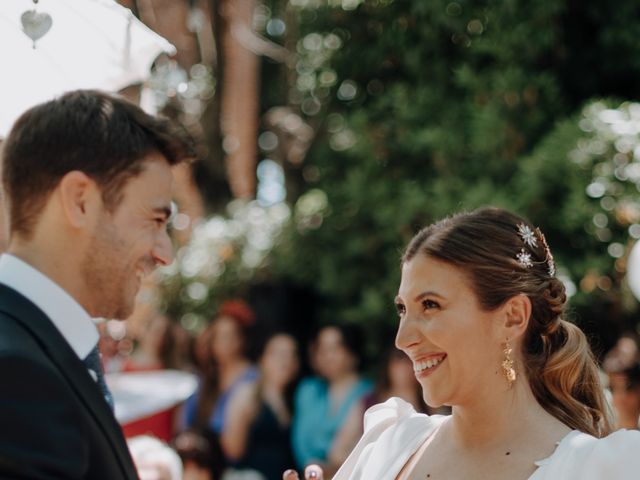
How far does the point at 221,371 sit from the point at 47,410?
16.6 ft

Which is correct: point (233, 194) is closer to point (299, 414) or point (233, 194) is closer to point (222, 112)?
point (222, 112)

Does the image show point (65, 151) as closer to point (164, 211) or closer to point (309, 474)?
point (164, 211)

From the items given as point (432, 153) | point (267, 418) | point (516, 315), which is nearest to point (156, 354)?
point (267, 418)

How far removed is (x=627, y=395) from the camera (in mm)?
4566

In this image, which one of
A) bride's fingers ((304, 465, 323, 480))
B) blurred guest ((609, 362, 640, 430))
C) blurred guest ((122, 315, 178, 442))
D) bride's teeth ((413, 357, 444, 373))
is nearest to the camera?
bride's fingers ((304, 465, 323, 480))

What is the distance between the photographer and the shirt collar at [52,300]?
176cm

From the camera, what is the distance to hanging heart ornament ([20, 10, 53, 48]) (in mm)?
2281

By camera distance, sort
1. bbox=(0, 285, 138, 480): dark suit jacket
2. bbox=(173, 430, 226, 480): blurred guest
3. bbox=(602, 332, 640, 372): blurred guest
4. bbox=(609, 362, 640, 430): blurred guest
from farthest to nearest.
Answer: bbox=(173, 430, 226, 480): blurred guest
bbox=(602, 332, 640, 372): blurred guest
bbox=(609, 362, 640, 430): blurred guest
bbox=(0, 285, 138, 480): dark suit jacket

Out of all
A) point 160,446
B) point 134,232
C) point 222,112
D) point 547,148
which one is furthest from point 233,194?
point 134,232

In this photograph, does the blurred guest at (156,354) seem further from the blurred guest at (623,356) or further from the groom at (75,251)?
the groom at (75,251)

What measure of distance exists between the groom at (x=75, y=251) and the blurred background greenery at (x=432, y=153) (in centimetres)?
383

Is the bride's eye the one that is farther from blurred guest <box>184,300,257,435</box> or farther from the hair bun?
blurred guest <box>184,300,257,435</box>

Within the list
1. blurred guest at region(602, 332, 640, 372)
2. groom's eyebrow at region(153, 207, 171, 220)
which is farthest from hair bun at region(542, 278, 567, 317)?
blurred guest at region(602, 332, 640, 372)

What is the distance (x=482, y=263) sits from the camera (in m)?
2.54
